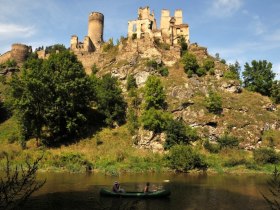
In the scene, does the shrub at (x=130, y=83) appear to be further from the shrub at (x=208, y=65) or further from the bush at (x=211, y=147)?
the bush at (x=211, y=147)

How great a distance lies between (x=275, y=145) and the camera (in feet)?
151

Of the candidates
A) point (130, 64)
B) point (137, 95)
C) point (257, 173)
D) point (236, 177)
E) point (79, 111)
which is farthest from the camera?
point (130, 64)

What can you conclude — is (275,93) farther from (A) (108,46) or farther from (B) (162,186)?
(B) (162,186)

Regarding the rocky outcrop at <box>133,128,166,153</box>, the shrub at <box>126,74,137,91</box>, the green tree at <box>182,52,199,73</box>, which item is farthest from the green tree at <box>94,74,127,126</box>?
the green tree at <box>182,52,199,73</box>

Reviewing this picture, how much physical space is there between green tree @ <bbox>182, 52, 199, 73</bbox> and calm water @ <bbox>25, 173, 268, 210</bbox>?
1069 inches

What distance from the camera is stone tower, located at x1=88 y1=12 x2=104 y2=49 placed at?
77.6 meters

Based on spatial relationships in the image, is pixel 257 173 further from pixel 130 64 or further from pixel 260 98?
pixel 130 64

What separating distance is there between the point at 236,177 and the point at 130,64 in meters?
33.7

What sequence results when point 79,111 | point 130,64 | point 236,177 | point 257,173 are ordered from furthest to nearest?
1. point 130,64
2. point 79,111
3. point 257,173
4. point 236,177

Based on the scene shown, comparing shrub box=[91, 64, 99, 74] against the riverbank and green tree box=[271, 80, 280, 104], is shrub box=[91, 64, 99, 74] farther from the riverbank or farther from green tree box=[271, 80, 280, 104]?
green tree box=[271, 80, 280, 104]

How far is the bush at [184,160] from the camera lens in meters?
38.3

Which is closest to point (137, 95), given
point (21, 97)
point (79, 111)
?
point (79, 111)

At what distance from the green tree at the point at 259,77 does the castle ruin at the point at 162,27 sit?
1330cm

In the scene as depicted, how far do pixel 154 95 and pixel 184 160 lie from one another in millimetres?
15138
